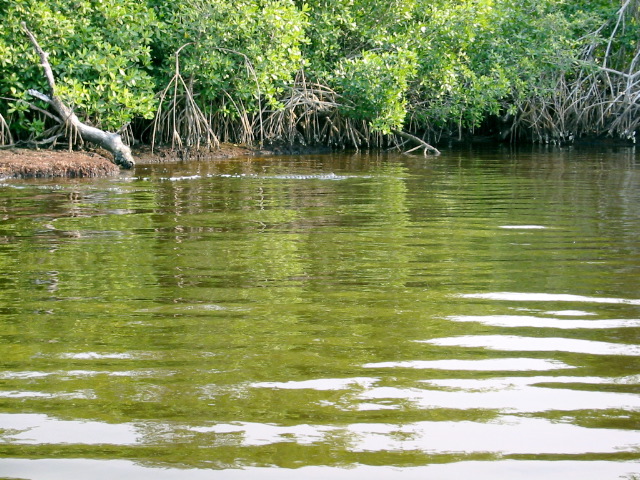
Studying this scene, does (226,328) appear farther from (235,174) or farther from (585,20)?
A: (585,20)

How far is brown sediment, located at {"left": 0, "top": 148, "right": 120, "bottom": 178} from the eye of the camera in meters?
8.97

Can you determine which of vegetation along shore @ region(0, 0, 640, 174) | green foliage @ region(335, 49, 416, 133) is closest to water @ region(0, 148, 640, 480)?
vegetation along shore @ region(0, 0, 640, 174)

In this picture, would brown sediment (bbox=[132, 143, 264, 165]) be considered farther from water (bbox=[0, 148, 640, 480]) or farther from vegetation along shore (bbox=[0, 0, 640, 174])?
water (bbox=[0, 148, 640, 480])

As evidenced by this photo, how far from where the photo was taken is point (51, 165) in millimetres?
9164

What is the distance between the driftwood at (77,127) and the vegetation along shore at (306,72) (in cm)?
2

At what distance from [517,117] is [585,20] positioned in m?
2.06

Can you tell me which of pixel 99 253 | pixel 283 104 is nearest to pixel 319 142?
pixel 283 104

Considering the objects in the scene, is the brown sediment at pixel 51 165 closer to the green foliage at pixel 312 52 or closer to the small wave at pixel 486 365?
the green foliage at pixel 312 52

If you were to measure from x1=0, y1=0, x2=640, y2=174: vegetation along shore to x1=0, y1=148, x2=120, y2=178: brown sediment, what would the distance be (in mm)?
230

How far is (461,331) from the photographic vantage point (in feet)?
8.80

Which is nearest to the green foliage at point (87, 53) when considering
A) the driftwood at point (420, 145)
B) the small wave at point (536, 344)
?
the driftwood at point (420, 145)

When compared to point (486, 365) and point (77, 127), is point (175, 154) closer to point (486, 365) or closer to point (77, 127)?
point (77, 127)

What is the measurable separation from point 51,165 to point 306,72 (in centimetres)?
508

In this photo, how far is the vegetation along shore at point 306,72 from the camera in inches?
408
